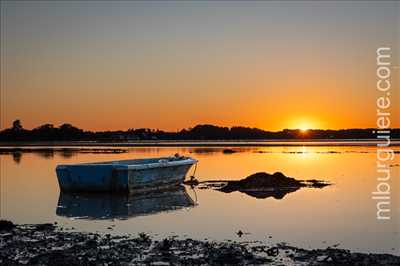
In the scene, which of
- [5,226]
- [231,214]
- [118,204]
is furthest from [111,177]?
[5,226]

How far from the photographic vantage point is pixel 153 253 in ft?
35.5

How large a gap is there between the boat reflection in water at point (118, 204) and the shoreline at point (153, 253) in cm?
409

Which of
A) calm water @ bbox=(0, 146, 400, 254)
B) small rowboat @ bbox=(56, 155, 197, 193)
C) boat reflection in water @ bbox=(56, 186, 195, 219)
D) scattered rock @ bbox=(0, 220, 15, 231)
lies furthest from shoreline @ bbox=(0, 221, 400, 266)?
small rowboat @ bbox=(56, 155, 197, 193)

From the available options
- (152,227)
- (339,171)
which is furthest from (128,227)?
(339,171)

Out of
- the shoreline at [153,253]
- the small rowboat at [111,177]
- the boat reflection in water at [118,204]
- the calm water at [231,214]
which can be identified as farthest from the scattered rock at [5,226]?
the small rowboat at [111,177]

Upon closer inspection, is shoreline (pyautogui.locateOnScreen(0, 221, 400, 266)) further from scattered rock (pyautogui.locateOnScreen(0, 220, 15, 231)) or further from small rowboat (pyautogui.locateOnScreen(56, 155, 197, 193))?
small rowboat (pyautogui.locateOnScreen(56, 155, 197, 193))

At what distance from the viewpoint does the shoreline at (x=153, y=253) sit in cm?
998

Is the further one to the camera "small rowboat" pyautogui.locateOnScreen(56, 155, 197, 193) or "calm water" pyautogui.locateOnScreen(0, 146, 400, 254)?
"small rowboat" pyautogui.locateOnScreen(56, 155, 197, 193)

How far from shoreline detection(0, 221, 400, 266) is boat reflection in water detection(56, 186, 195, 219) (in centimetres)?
409

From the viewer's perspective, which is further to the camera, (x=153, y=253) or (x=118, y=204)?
(x=118, y=204)

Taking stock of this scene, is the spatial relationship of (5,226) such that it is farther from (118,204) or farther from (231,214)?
(231,214)

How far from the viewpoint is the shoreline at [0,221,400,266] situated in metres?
9.98

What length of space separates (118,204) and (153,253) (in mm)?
8738

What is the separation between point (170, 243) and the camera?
11789mm
